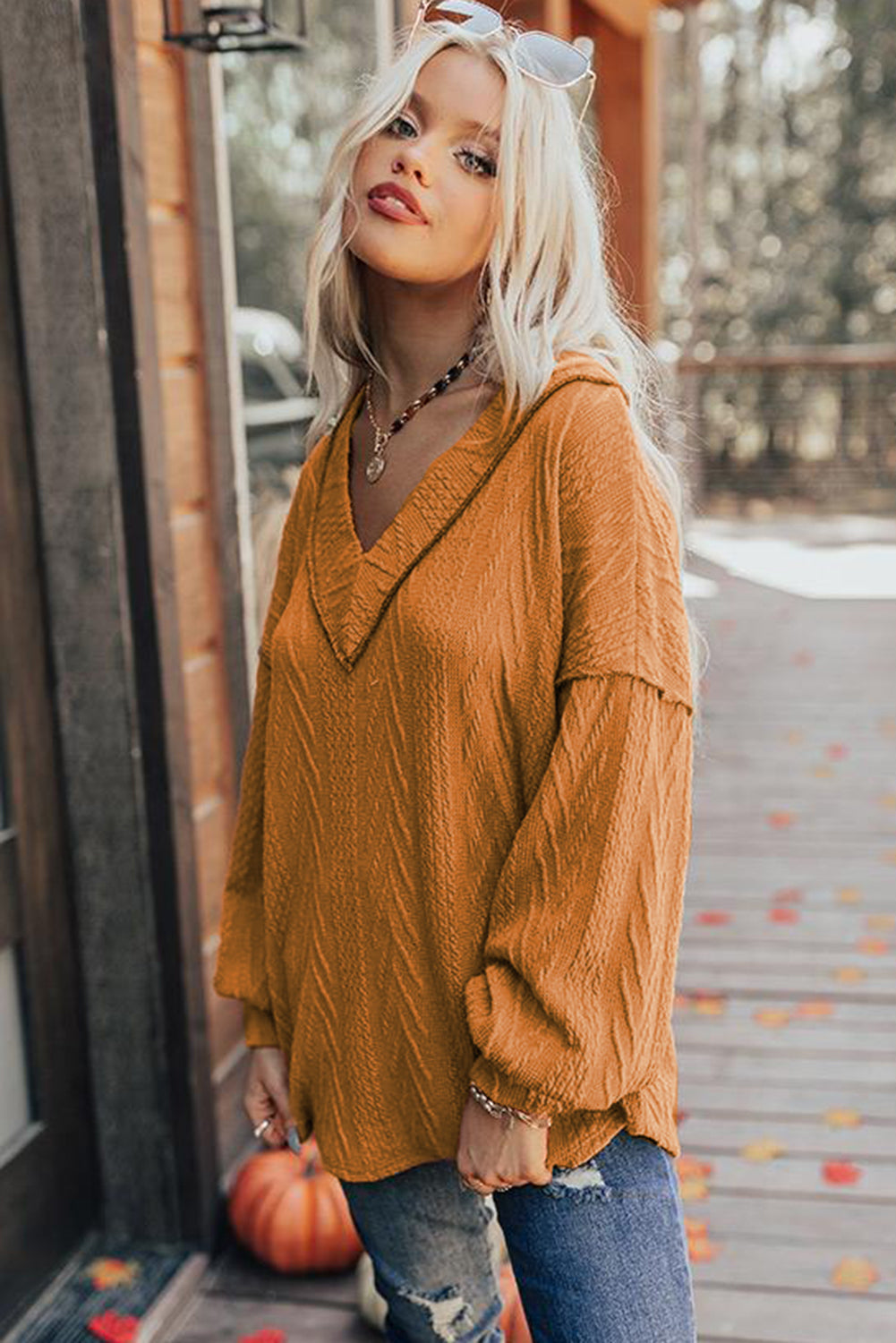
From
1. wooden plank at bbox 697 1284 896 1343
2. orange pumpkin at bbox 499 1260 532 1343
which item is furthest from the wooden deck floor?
orange pumpkin at bbox 499 1260 532 1343

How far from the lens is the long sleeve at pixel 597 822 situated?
1.16m

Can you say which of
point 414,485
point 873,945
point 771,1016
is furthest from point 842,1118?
point 414,485

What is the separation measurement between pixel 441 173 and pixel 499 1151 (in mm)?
754

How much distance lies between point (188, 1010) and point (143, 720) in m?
0.45

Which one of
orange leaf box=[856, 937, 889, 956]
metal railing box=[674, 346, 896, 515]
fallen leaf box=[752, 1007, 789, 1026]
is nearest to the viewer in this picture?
fallen leaf box=[752, 1007, 789, 1026]

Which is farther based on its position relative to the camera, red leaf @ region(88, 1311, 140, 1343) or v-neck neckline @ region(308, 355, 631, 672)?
red leaf @ region(88, 1311, 140, 1343)

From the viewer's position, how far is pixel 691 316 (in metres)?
10.5

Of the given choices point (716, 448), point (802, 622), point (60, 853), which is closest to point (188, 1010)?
point (60, 853)

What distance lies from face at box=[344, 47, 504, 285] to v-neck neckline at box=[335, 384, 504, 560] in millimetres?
115

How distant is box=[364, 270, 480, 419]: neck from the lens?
1.29 metres

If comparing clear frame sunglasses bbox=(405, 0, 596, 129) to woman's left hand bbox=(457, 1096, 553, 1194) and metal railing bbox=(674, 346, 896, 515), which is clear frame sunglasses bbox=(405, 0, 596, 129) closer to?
woman's left hand bbox=(457, 1096, 553, 1194)

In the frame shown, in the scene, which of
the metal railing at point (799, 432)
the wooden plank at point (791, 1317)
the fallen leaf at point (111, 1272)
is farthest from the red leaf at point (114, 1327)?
the metal railing at point (799, 432)

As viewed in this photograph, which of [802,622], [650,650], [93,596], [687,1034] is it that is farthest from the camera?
[802,622]

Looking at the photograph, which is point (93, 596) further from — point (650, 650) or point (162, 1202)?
point (650, 650)
